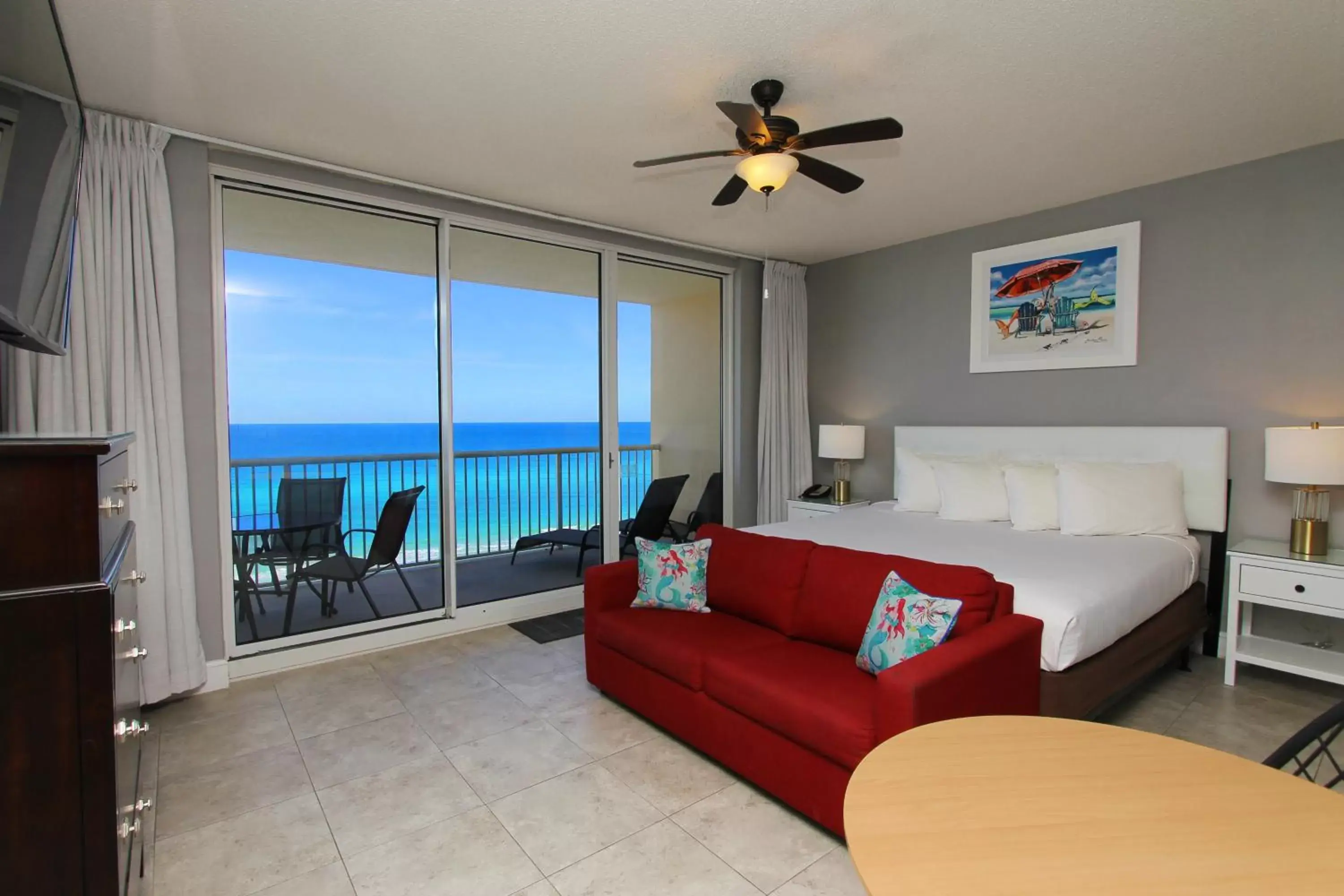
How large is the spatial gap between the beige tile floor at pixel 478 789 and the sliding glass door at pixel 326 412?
549 mm

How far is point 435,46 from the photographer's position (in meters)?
2.23

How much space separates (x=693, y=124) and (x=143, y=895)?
125 inches

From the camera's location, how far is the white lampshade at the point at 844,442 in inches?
188

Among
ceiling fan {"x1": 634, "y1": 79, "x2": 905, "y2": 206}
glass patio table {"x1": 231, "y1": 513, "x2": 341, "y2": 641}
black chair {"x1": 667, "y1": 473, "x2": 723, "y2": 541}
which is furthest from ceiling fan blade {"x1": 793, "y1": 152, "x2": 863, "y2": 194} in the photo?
glass patio table {"x1": 231, "y1": 513, "x2": 341, "y2": 641}

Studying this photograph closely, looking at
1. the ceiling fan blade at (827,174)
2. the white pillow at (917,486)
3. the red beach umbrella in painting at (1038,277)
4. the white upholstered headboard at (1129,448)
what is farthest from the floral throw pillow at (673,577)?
the red beach umbrella in painting at (1038,277)

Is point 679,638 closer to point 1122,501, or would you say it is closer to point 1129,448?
point 1122,501

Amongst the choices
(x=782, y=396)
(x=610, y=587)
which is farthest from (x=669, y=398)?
(x=610, y=587)

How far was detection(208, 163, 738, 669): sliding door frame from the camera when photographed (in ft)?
10.2

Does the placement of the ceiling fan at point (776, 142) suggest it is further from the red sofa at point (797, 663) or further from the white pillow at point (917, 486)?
the white pillow at point (917, 486)

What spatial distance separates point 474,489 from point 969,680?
4.07 meters

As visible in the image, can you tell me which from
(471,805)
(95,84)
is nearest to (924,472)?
(471,805)

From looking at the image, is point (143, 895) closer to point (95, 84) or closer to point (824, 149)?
point (95, 84)

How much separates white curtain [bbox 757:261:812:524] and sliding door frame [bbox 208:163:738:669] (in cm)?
25

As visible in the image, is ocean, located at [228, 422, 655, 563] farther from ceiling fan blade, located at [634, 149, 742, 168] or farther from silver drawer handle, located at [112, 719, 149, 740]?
ceiling fan blade, located at [634, 149, 742, 168]
